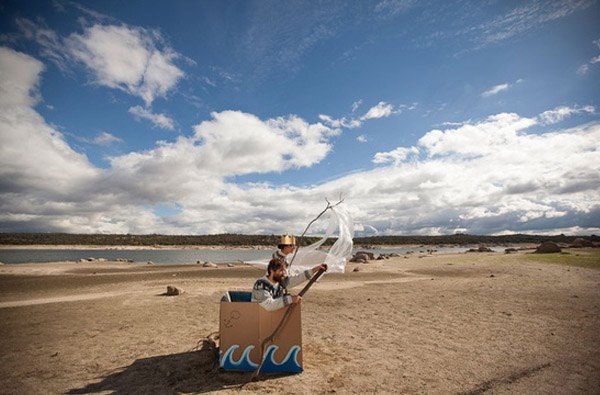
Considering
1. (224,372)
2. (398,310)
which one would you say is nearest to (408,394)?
(224,372)

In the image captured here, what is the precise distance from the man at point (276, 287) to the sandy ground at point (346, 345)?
4.24 ft

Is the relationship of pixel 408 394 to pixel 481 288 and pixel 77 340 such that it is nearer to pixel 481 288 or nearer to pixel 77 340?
pixel 77 340

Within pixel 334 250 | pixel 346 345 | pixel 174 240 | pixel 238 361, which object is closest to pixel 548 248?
pixel 346 345

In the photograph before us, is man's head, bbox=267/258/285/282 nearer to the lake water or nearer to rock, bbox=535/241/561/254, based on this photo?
the lake water

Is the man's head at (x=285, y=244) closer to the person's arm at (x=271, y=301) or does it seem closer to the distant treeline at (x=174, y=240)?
the person's arm at (x=271, y=301)

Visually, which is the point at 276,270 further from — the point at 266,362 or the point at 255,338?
the point at 266,362

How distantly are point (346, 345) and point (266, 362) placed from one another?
7.96 ft

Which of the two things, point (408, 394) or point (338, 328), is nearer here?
point (408, 394)

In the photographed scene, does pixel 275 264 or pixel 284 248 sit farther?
pixel 284 248

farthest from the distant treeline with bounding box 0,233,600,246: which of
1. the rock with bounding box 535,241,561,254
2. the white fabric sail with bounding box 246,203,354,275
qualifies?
the white fabric sail with bounding box 246,203,354,275

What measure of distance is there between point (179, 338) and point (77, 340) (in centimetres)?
257

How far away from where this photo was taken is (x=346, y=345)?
745cm

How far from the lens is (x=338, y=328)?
900cm

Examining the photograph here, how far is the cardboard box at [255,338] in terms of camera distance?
569 cm
